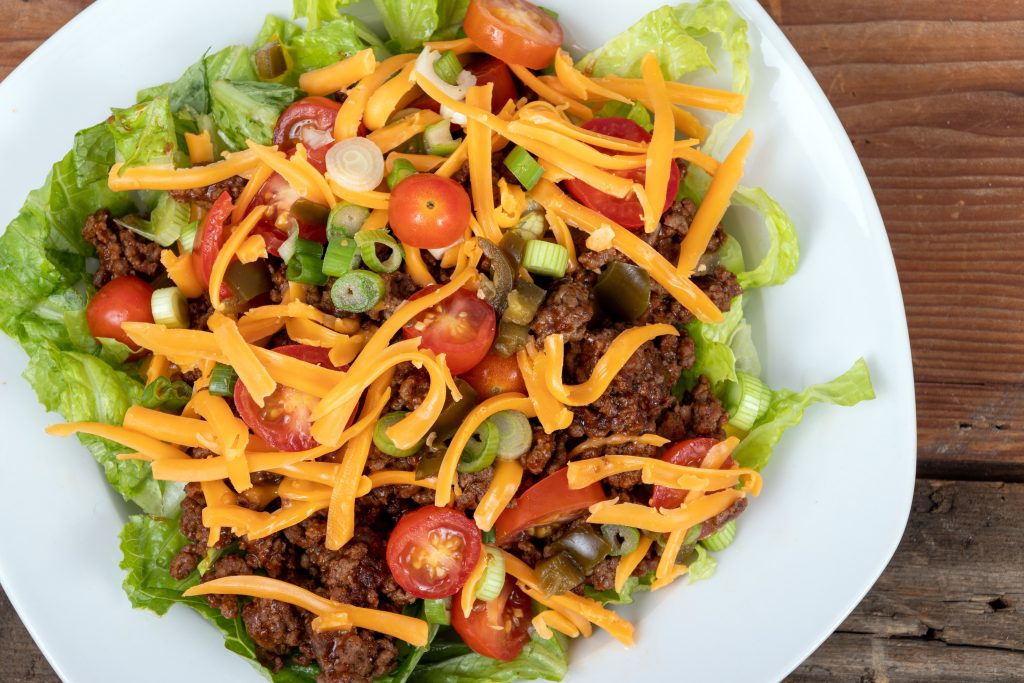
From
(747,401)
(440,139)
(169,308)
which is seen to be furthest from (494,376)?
(169,308)

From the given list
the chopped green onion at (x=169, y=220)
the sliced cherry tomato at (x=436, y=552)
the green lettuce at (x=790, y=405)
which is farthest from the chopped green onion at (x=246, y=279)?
the green lettuce at (x=790, y=405)

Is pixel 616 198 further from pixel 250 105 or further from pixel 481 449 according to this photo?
pixel 250 105

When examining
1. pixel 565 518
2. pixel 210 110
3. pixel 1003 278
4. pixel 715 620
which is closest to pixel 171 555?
pixel 565 518

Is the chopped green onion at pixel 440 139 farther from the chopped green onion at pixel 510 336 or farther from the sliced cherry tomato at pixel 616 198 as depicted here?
the chopped green onion at pixel 510 336

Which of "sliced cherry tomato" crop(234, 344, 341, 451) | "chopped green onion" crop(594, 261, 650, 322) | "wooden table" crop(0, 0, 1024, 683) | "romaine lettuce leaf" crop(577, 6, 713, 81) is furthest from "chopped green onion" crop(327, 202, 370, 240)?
"wooden table" crop(0, 0, 1024, 683)

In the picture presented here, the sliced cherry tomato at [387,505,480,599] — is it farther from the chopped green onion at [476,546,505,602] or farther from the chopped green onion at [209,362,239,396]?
the chopped green onion at [209,362,239,396]

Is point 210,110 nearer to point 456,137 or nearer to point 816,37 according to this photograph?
point 456,137
